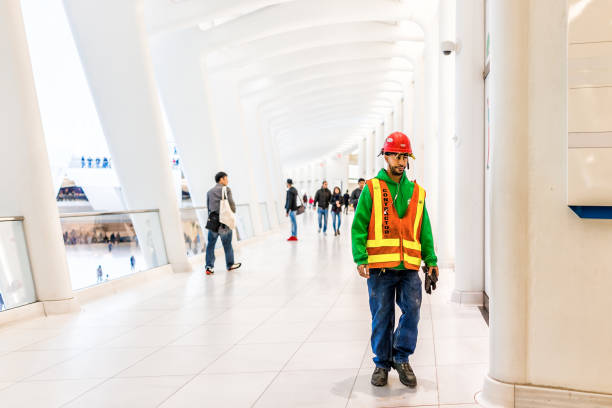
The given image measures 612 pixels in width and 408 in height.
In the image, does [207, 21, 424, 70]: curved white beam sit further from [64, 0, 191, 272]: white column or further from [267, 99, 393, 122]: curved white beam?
[267, 99, 393, 122]: curved white beam

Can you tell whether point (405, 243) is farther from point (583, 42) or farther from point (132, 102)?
point (132, 102)

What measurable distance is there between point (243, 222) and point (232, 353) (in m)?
14.0

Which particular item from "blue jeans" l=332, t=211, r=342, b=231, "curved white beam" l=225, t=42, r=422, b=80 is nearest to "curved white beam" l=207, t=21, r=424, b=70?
"curved white beam" l=225, t=42, r=422, b=80

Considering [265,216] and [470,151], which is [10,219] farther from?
[265,216]

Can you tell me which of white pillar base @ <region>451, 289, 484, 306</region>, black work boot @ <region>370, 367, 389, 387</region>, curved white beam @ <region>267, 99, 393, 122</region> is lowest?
white pillar base @ <region>451, 289, 484, 306</region>

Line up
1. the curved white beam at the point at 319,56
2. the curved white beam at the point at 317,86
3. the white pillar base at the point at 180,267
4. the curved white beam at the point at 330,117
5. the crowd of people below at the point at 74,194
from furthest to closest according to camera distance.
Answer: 1. the curved white beam at the point at 330,117
2. the curved white beam at the point at 317,86
3. the curved white beam at the point at 319,56
4. the white pillar base at the point at 180,267
5. the crowd of people below at the point at 74,194

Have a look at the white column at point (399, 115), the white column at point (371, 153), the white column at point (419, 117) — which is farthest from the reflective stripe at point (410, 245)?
the white column at point (371, 153)

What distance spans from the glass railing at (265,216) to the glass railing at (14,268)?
16603mm

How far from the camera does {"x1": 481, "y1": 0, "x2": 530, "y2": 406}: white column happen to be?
3.40 metres

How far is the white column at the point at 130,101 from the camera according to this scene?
33.0ft

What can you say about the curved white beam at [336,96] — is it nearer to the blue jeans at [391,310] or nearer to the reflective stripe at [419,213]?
the reflective stripe at [419,213]

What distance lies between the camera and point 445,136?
931 cm

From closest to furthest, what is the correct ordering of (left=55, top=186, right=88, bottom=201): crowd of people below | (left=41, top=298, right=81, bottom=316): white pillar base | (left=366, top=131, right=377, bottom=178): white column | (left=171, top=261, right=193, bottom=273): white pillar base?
(left=41, top=298, right=81, bottom=316): white pillar base → (left=55, top=186, right=88, bottom=201): crowd of people below → (left=171, top=261, right=193, bottom=273): white pillar base → (left=366, top=131, right=377, bottom=178): white column

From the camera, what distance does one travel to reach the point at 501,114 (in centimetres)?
348
